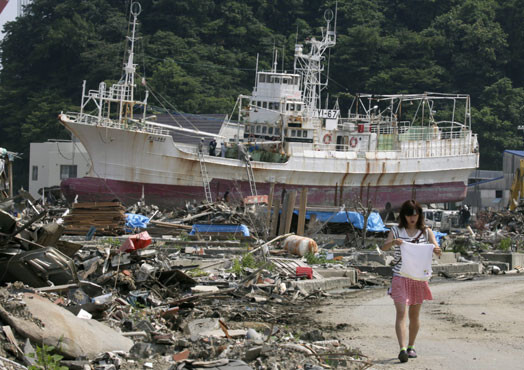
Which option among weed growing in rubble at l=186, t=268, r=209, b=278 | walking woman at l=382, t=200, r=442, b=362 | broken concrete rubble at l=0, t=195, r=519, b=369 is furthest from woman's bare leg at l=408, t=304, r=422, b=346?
weed growing in rubble at l=186, t=268, r=209, b=278

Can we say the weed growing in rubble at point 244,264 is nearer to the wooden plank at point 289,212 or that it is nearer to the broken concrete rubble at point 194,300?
the broken concrete rubble at point 194,300

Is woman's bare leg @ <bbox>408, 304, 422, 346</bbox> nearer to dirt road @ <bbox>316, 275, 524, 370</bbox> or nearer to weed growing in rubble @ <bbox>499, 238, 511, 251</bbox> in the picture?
dirt road @ <bbox>316, 275, 524, 370</bbox>

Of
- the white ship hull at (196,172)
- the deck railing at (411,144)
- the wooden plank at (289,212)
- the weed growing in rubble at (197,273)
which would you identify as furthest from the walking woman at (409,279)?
the deck railing at (411,144)

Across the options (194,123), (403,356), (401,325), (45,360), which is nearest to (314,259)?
(401,325)

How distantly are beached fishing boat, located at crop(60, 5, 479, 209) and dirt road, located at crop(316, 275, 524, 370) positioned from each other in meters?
25.0

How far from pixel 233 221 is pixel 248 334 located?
1807 centimetres

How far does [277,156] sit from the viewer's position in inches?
1799

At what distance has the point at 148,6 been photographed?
91812 mm

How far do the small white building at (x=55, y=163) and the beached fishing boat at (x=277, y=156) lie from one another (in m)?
6.22

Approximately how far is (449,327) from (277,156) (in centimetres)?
3544

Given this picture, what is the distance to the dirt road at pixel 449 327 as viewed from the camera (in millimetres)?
8359

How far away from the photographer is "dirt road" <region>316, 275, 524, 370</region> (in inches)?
329

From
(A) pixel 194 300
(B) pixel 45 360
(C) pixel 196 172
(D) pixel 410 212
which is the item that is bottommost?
(A) pixel 194 300

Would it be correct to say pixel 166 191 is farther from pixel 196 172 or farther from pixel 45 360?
pixel 45 360
